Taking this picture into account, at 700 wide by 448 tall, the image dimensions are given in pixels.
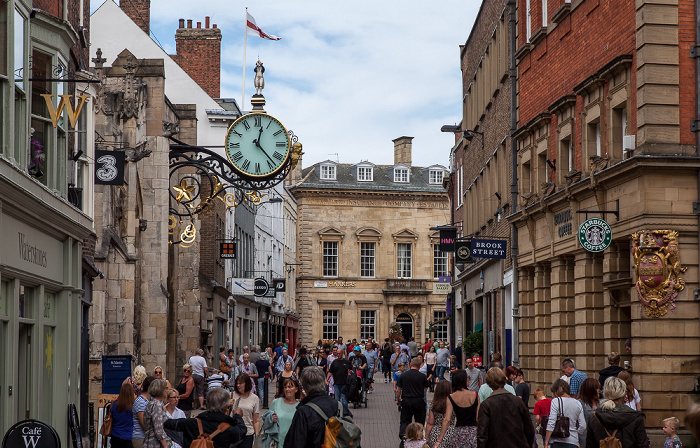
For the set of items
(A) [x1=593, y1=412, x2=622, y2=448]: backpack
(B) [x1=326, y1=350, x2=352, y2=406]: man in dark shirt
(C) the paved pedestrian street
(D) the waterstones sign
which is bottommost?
(C) the paved pedestrian street

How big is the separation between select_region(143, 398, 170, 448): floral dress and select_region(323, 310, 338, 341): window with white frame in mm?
63054

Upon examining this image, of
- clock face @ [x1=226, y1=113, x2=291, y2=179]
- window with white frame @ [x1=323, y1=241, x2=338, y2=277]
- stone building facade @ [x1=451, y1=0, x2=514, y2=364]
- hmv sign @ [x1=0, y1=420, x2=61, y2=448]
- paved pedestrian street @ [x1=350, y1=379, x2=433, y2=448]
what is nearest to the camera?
hmv sign @ [x1=0, y1=420, x2=61, y2=448]

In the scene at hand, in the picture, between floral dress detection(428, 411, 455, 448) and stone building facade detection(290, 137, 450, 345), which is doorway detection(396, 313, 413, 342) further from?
floral dress detection(428, 411, 455, 448)

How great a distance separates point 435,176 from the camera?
271 feet

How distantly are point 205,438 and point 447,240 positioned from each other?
25.1 metres

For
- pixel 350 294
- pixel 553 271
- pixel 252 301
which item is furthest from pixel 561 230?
pixel 350 294

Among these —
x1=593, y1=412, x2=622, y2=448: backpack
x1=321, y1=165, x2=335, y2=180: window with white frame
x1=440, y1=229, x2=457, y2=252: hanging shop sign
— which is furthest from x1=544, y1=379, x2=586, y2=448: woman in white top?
x1=321, y1=165, x2=335, y2=180: window with white frame

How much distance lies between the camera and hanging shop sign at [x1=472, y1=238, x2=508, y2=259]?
2727 cm

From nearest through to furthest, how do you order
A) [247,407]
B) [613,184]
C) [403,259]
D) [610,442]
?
[610,442] < [247,407] < [613,184] < [403,259]

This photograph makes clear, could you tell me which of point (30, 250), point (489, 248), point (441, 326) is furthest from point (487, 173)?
point (441, 326)

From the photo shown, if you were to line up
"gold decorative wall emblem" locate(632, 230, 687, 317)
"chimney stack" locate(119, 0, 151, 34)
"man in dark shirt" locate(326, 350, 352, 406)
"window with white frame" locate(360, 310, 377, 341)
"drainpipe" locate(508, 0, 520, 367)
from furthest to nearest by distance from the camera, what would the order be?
"window with white frame" locate(360, 310, 377, 341) < "chimney stack" locate(119, 0, 151, 34) < "drainpipe" locate(508, 0, 520, 367) < "man in dark shirt" locate(326, 350, 352, 406) < "gold decorative wall emblem" locate(632, 230, 687, 317)

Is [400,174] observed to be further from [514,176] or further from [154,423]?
[154,423]

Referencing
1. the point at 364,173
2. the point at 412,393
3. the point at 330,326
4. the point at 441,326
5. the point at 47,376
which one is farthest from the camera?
the point at 364,173

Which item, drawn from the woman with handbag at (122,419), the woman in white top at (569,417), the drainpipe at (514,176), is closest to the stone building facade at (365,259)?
the drainpipe at (514,176)
